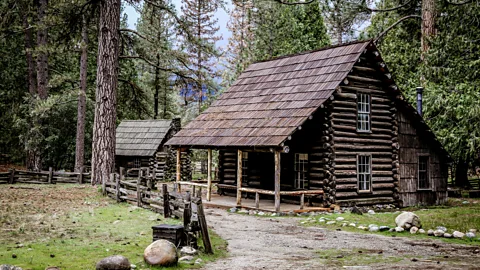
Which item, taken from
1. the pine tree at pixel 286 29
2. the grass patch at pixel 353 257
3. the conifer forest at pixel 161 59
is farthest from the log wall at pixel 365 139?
the pine tree at pixel 286 29

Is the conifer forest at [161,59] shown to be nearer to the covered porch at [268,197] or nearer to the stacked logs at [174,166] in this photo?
the stacked logs at [174,166]

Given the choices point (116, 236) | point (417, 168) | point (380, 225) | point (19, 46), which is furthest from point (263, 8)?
point (116, 236)

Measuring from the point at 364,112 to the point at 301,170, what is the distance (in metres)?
3.81

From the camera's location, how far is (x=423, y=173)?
2519 cm

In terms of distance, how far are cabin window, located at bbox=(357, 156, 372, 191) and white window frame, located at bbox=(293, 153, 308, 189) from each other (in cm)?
229

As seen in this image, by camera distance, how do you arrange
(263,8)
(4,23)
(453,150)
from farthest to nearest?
1. (263,8)
2. (4,23)
3. (453,150)

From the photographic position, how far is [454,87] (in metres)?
25.0

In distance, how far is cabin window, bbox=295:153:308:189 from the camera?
72.7 feet

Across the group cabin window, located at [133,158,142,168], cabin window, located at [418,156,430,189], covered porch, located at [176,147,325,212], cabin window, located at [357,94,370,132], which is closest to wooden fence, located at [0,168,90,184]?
covered porch, located at [176,147,325,212]

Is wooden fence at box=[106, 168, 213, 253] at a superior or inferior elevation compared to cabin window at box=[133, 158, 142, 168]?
A: inferior

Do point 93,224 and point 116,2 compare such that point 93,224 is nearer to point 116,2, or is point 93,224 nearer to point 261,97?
point 261,97

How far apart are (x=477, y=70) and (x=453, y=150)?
6.17 metres

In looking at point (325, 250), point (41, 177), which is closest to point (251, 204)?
point (325, 250)

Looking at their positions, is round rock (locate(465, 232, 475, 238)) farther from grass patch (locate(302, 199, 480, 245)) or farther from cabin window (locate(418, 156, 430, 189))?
cabin window (locate(418, 156, 430, 189))
